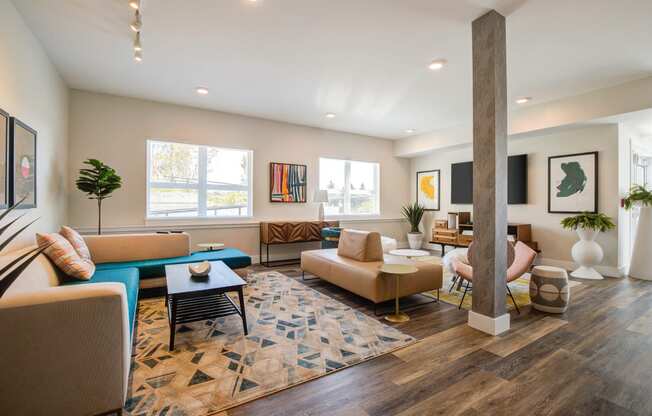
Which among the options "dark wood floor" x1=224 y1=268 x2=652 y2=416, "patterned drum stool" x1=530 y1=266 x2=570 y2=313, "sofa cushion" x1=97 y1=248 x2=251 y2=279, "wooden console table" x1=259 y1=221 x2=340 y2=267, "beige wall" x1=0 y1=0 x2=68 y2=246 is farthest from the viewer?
"wooden console table" x1=259 y1=221 x2=340 y2=267

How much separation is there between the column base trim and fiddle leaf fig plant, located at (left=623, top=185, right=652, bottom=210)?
3516 mm

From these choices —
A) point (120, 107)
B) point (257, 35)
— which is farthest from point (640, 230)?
point (120, 107)

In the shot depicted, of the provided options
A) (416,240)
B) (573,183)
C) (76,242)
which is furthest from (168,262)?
(573,183)

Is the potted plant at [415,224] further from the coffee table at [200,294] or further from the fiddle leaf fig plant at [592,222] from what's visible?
the coffee table at [200,294]

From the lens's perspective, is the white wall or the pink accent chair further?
the white wall

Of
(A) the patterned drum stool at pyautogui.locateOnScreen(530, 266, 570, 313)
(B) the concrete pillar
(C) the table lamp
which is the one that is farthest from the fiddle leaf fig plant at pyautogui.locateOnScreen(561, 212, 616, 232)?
(C) the table lamp

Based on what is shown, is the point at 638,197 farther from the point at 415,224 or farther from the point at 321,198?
the point at 321,198

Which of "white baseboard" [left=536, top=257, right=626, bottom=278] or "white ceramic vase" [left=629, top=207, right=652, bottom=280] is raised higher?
"white ceramic vase" [left=629, top=207, right=652, bottom=280]

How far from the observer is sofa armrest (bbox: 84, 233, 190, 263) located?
345 centimetres

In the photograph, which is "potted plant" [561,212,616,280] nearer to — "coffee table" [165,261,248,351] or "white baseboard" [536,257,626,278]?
"white baseboard" [536,257,626,278]

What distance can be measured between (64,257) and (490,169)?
369cm

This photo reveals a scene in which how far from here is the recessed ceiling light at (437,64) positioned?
3340mm

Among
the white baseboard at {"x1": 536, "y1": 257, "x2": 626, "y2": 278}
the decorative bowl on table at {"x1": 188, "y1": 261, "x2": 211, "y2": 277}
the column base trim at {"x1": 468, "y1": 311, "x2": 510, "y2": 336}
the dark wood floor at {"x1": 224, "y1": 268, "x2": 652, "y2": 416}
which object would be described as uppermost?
the decorative bowl on table at {"x1": 188, "y1": 261, "x2": 211, "y2": 277}

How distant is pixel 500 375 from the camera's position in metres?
1.95
